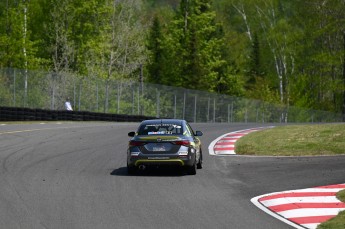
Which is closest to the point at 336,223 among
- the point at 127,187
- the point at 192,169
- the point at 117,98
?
the point at 127,187

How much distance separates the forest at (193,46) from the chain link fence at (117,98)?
24.5 ft

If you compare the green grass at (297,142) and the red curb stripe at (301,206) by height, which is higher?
the green grass at (297,142)

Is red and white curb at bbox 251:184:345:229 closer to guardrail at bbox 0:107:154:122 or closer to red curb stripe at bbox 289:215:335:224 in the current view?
red curb stripe at bbox 289:215:335:224

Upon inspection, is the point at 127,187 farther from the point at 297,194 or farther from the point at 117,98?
the point at 117,98

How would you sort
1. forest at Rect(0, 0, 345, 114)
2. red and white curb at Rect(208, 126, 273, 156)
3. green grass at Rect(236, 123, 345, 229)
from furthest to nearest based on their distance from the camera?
forest at Rect(0, 0, 345, 114), red and white curb at Rect(208, 126, 273, 156), green grass at Rect(236, 123, 345, 229)

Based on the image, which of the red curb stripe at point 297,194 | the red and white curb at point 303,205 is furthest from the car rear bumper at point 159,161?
the red curb stripe at point 297,194

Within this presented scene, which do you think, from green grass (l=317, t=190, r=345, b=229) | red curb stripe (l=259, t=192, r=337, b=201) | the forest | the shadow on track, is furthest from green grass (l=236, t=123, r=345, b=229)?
the forest

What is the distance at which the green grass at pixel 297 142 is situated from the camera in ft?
79.3

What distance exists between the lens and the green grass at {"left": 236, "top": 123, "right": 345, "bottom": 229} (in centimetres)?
2417

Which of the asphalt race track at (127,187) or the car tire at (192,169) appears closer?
the asphalt race track at (127,187)

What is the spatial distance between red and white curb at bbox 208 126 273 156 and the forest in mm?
33289

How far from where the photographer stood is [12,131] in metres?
31.6

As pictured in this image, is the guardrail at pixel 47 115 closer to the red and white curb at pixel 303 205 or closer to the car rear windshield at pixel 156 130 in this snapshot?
the car rear windshield at pixel 156 130

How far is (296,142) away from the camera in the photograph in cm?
2602
